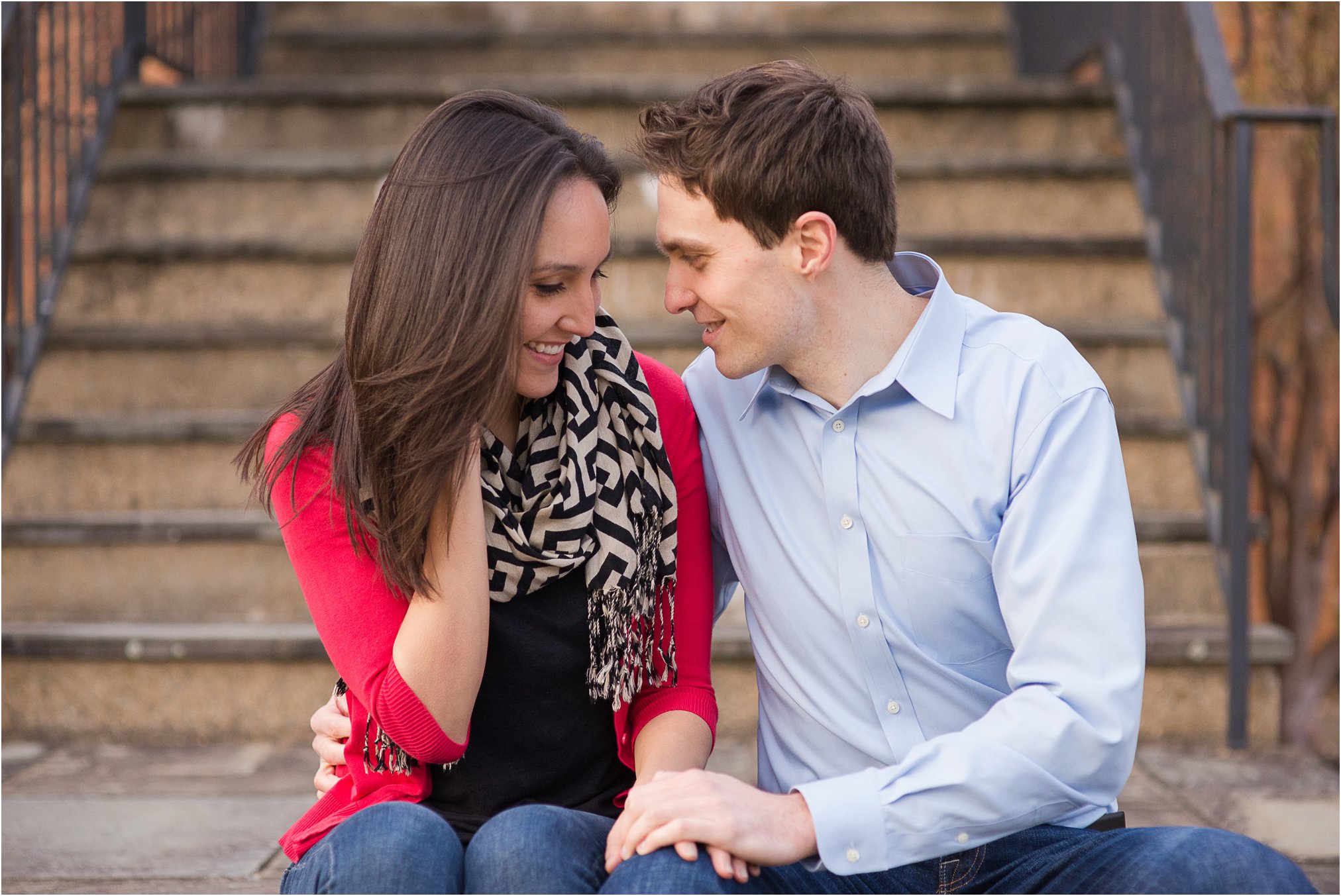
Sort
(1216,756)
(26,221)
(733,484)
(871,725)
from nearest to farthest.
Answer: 1. (871,725)
2. (733,484)
3. (1216,756)
4. (26,221)

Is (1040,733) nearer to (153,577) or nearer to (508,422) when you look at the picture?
(508,422)

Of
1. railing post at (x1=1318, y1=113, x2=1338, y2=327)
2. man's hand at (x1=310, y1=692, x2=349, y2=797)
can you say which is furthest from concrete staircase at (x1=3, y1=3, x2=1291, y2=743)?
man's hand at (x1=310, y1=692, x2=349, y2=797)

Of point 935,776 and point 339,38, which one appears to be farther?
point 339,38

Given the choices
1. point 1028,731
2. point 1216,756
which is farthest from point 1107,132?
point 1028,731

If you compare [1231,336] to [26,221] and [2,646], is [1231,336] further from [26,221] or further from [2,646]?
[26,221]

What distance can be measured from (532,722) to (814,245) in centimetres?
67

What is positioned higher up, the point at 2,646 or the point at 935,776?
the point at 935,776

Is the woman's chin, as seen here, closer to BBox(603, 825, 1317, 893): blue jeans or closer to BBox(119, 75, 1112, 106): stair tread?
BBox(603, 825, 1317, 893): blue jeans

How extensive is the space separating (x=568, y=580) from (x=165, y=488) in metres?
1.77

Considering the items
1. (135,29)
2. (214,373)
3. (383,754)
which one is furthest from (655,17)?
(383,754)

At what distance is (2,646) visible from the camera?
252 cm

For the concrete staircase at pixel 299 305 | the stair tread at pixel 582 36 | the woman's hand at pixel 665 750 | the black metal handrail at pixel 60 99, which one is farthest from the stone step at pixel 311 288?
the woman's hand at pixel 665 750

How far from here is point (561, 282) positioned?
1.43m

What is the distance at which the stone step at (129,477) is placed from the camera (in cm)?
288
